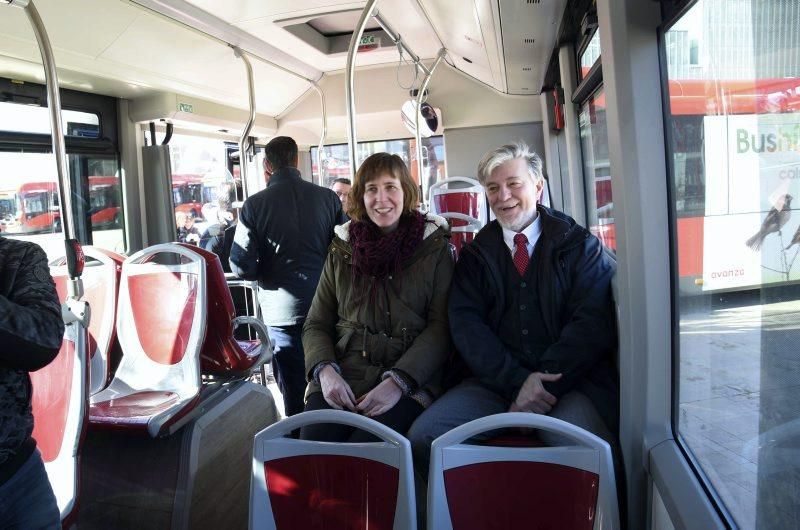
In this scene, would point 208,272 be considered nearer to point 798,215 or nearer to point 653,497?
point 653,497

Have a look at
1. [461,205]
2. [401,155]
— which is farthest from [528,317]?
[401,155]

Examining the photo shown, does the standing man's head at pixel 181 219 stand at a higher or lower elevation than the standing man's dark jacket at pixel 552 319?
higher

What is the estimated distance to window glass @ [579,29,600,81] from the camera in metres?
3.03

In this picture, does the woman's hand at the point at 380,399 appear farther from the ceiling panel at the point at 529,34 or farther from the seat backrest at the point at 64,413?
the ceiling panel at the point at 529,34

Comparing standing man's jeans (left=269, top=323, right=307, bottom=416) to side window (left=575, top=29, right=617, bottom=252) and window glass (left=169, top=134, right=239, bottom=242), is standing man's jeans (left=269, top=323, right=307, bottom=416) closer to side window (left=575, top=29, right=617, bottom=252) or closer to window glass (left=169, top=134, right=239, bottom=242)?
side window (left=575, top=29, right=617, bottom=252)

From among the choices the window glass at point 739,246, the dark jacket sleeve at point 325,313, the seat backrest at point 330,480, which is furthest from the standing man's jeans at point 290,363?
the window glass at point 739,246

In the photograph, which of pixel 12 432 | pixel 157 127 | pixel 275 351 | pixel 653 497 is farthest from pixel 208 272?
pixel 157 127

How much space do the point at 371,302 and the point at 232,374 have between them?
3.53 feet

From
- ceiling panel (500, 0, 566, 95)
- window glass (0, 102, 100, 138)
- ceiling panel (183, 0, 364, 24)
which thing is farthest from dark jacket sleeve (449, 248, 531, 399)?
ceiling panel (183, 0, 364, 24)

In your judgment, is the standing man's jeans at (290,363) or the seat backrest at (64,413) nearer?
the seat backrest at (64,413)

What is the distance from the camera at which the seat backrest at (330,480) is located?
57.2 inches

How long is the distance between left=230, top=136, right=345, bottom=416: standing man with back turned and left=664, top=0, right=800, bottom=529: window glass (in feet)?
6.89

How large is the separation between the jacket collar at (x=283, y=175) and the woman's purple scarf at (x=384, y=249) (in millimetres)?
1099

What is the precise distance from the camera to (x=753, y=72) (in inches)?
42.7
